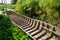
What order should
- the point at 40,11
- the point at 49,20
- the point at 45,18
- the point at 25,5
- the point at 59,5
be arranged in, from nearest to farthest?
the point at 59,5, the point at 49,20, the point at 45,18, the point at 40,11, the point at 25,5

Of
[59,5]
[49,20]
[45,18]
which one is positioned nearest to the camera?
[59,5]

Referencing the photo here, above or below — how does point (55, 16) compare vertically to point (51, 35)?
below

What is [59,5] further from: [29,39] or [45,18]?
[29,39]

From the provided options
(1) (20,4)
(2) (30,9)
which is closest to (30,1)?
(2) (30,9)

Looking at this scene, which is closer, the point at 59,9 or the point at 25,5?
the point at 59,9

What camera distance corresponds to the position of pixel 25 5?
23.7 metres

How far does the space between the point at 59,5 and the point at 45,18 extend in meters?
3.86

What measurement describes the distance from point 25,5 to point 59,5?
9775 millimetres

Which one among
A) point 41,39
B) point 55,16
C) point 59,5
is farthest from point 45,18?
point 41,39

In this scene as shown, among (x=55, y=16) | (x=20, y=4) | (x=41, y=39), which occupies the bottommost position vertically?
(x=20, y=4)

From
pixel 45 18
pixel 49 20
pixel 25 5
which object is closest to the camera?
pixel 49 20

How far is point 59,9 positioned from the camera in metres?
14.7

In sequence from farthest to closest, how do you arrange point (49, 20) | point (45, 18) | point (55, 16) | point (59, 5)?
point (45, 18), point (49, 20), point (55, 16), point (59, 5)

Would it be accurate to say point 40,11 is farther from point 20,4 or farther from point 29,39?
point 29,39
